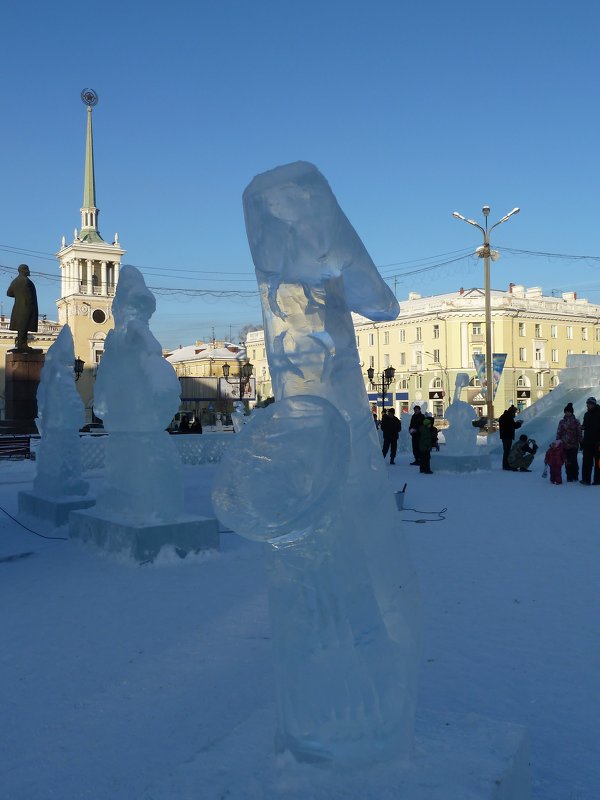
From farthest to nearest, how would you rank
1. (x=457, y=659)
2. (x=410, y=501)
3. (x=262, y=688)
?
(x=410, y=501), (x=457, y=659), (x=262, y=688)

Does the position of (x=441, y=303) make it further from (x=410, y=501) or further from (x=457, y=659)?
(x=457, y=659)

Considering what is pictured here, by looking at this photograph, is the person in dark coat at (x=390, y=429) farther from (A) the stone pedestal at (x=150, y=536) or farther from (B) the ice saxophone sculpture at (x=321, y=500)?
(B) the ice saxophone sculpture at (x=321, y=500)

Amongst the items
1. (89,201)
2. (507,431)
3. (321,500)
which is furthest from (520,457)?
(89,201)

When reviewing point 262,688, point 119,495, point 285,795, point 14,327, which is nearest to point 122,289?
point 119,495

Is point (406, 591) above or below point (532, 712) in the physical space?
above

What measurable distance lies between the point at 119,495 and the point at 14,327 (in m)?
13.0

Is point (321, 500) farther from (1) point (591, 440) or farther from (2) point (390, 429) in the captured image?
(2) point (390, 429)

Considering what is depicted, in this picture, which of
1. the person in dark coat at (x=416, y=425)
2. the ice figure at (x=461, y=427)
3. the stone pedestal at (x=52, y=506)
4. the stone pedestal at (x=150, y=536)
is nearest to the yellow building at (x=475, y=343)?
the person in dark coat at (x=416, y=425)

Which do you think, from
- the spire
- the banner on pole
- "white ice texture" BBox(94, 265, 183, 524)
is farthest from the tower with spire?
"white ice texture" BBox(94, 265, 183, 524)

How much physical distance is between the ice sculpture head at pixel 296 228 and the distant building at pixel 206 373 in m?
44.6

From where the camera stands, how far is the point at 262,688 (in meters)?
3.61

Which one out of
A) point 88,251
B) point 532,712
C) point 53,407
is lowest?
point 532,712

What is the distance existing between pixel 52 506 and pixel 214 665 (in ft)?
17.5

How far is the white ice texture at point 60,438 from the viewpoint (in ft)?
30.5
